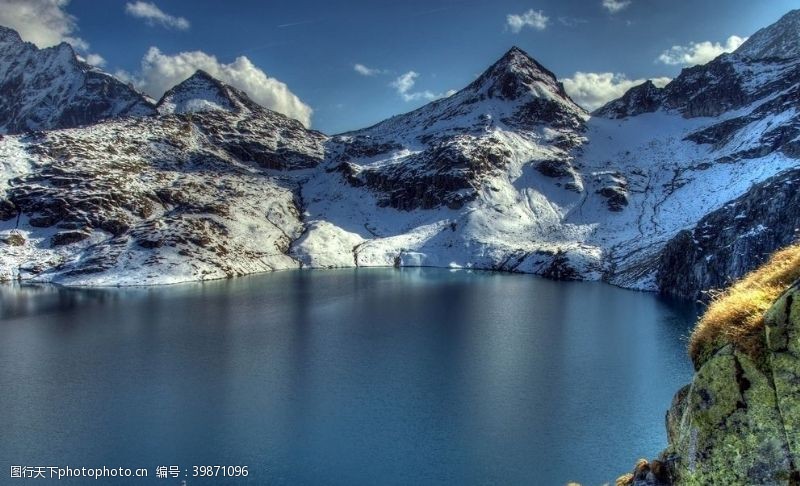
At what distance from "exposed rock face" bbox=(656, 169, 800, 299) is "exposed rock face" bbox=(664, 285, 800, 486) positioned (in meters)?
105

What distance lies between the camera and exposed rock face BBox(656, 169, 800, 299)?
10525cm

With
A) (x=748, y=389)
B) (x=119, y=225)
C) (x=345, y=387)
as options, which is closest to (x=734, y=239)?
(x=345, y=387)

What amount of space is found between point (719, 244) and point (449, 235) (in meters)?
91.6

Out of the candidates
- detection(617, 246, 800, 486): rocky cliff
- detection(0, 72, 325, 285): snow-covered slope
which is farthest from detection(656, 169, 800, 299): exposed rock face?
detection(0, 72, 325, 285): snow-covered slope

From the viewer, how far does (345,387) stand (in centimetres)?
6184

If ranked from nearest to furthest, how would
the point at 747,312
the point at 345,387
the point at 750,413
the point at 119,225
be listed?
1. the point at 750,413
2. the point at 747,312
3. the point at 345,387
4. the point at 119,225

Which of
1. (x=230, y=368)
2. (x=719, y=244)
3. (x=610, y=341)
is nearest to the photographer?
(x=230, y=368)

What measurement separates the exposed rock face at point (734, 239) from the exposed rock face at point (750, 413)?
10453 cm

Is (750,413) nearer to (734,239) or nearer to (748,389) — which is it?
(748,389)

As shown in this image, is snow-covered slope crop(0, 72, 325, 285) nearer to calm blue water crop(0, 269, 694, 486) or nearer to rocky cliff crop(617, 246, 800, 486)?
calm blue water crop(0, 269, 694, 486)

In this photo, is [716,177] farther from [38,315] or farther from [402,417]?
[38,315]

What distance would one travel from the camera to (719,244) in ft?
380

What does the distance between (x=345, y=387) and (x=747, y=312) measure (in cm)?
5482

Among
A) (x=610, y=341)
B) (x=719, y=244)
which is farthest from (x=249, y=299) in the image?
(x=719, y=244)
